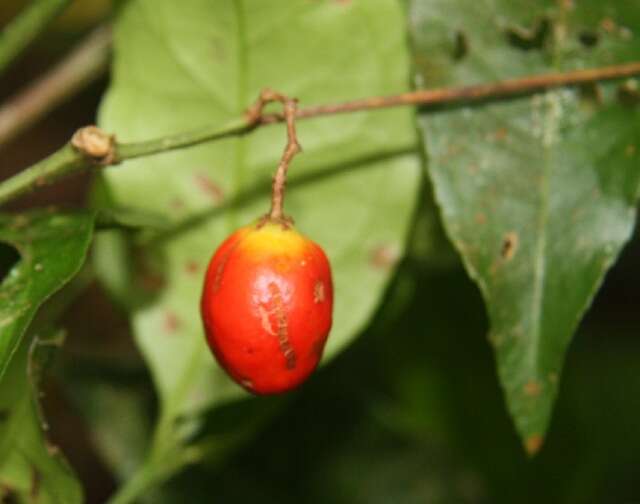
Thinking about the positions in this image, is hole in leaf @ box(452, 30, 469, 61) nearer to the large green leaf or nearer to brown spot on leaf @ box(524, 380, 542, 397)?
the large green leaf

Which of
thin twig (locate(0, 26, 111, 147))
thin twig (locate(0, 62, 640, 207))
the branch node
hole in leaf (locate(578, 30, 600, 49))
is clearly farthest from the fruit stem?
thin twig (locate(0, 26, 111, 147))

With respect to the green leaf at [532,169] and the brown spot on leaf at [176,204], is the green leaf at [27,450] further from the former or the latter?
the green leaf at [532,169]

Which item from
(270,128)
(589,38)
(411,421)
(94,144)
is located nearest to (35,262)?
(94,144)

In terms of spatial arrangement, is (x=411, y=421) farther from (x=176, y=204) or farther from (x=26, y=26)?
(x=26, y=26)

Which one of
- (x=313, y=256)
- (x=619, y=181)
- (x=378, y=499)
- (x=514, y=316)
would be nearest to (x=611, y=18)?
(x=619, y=181)

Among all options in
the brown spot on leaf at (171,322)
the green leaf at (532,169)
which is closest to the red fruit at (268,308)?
the green leaf at (532,169)

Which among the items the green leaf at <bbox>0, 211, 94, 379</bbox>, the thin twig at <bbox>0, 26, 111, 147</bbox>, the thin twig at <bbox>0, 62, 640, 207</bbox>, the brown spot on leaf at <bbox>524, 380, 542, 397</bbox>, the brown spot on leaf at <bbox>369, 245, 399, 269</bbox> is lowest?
the brown spot on leaf at <bbox>524, 380, 542, 397</bbox>
